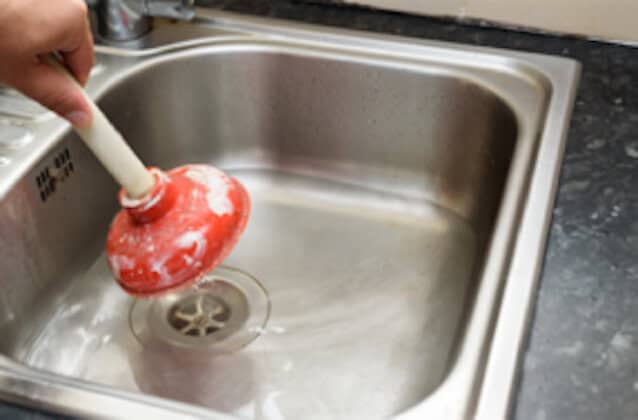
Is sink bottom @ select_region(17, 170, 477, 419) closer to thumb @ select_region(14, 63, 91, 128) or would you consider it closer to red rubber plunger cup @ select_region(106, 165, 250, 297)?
red rubber plunger cup @ select_region(106, 165, 250, 297)

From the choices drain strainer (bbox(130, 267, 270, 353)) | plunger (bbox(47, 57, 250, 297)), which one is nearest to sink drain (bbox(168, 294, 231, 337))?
drain strainer (bbox(130, 267, 270, 353))

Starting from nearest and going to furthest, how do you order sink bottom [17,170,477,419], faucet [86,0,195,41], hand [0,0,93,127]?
hand [0,0,93,127] → sink bottom [17,170,477,419] → faucet [86,0,195,41]

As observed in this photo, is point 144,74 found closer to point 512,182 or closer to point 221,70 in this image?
point 221,70

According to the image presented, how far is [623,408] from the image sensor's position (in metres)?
0.51

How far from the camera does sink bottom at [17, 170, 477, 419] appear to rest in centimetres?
75

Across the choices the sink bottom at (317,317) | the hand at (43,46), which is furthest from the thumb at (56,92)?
the sink bottom at (317,317)

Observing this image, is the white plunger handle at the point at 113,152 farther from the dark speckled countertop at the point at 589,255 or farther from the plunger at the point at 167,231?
the dark speckled countertop at the point at 589,255

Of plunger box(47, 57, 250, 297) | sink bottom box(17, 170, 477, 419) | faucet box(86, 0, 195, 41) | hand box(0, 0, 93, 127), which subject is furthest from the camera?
faucet box(86, 0, 195, 41)

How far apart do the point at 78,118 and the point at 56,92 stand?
4cm

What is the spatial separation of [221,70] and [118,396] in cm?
52

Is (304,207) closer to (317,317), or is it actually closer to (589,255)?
(317,317)

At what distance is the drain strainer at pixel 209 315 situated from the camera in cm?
81

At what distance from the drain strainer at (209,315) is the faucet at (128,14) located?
1.04ft

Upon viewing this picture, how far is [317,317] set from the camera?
2.72ft
